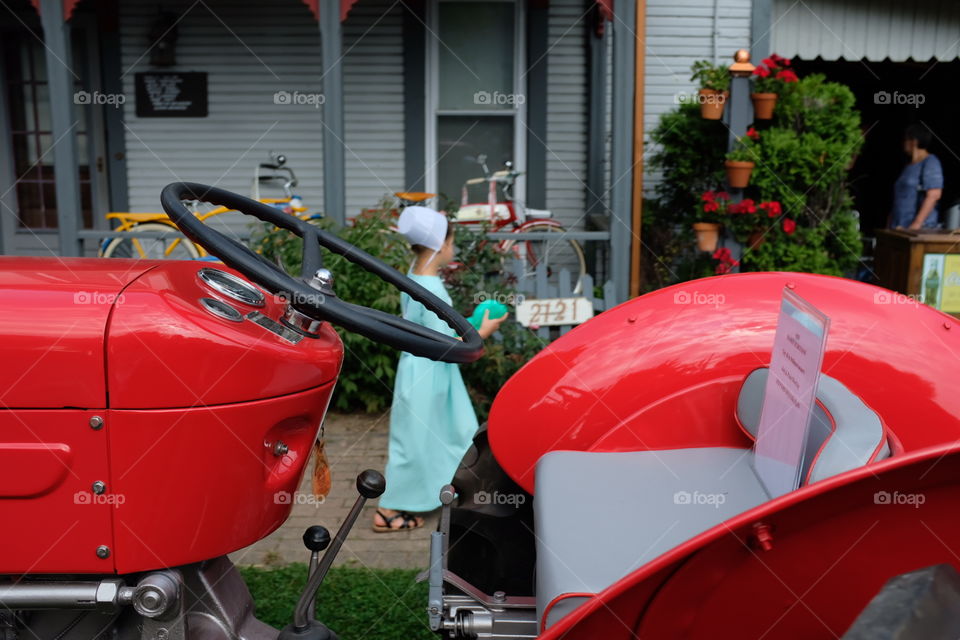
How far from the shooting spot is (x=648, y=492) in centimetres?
198

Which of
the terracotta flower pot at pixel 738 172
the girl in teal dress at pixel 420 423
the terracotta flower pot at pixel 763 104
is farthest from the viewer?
the terracotta flower pot at pixel 763 104

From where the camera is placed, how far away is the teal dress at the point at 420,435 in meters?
4.34

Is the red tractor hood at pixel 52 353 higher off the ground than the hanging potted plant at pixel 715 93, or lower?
lower

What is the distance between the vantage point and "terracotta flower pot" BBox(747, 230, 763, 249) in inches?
283

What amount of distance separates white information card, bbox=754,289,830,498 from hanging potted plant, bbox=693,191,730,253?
541cm

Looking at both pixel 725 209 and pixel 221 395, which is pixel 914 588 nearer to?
pixel 221 395

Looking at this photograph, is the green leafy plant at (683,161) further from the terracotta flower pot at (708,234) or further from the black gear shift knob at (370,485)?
the black gear shift knob at (370,485)

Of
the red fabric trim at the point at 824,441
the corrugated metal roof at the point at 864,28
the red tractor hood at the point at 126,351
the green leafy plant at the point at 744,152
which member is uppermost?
the corrugated metal roof at the point at 864,28

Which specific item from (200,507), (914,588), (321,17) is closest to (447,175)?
(321,17)

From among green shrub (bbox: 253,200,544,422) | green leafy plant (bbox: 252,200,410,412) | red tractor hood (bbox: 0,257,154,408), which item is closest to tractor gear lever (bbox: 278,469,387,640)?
red tractor hood (bbox: 0,257,154,408)

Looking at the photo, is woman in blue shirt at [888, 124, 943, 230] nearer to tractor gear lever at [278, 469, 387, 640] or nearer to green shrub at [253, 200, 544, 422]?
green shrub at [253, 200, 544, 422]

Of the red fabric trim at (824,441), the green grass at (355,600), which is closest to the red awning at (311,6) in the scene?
the green grass at (355,600)

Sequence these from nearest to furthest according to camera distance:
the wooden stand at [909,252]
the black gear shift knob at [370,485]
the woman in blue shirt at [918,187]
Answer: the black gear shift knob at [370,485] → the wooden stand at [909,252] → the woman in blue shirt at [918,187]

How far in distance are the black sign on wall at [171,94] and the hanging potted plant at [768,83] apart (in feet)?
18.4
